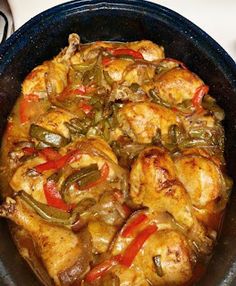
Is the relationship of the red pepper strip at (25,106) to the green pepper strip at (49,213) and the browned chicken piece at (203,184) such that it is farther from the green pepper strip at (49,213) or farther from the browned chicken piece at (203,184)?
the browned chicken piece at (203,184)

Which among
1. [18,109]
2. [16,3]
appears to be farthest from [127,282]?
[16,3]

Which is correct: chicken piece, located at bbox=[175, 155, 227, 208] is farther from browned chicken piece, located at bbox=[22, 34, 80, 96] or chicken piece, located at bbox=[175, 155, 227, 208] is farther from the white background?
the white background

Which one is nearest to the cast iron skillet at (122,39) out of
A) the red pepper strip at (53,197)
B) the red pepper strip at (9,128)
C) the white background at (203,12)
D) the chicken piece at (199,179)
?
the red pepper strip at (9,128)

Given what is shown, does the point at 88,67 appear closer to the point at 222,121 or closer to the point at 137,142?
the point at 137,142

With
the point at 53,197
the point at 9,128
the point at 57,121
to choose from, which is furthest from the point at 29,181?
the point at 9,128

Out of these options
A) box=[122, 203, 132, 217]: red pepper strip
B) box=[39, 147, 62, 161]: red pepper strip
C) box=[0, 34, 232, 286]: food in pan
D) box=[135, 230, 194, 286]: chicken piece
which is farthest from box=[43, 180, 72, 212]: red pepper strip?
box=[135, 230, 194, 286]: chicken piece

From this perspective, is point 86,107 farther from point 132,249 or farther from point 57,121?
point 132,249
